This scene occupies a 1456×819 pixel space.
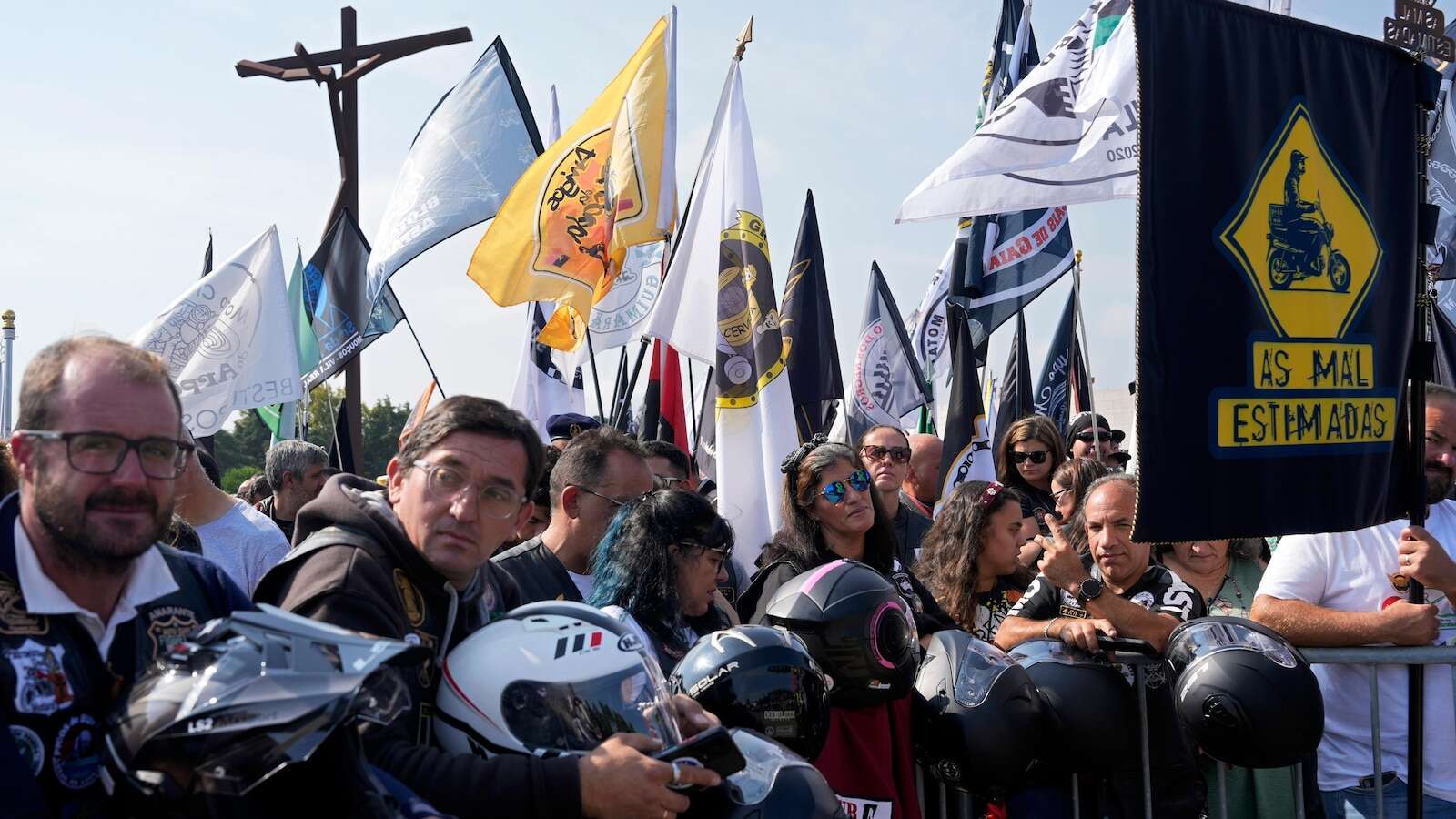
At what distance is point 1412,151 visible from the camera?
16.3 feet

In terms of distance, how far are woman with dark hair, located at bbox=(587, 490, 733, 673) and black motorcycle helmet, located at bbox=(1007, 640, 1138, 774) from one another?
135 centimetres

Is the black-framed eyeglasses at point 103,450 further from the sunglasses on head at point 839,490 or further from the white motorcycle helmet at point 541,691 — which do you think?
the sunglasses on head at point 839,490

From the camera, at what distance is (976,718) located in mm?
4660

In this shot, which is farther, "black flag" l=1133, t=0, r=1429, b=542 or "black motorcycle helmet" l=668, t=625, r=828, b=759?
"black flag" l=1133, t=0, r=1429, b=542

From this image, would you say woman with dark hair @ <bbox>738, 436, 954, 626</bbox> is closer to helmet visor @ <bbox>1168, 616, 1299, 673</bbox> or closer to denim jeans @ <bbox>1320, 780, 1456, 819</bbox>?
helmet visor @ <bbox>1168, 616, 1299, 673</bbox>

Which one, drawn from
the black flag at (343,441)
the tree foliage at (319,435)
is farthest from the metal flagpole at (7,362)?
the tree foliage at (319,435)

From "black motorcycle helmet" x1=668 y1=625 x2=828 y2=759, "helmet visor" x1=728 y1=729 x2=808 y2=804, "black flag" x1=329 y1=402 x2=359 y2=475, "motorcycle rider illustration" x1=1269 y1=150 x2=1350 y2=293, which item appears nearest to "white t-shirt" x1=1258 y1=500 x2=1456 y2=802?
"motorcycle rider illustration" x1=1269 y1=150 x2=1350 y2=293

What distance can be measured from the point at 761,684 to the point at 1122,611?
5.76 ft

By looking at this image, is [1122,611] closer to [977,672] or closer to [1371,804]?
[977,672]

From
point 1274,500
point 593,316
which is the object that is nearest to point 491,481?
point 1274,500

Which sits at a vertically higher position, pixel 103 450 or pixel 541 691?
pixel 103 450

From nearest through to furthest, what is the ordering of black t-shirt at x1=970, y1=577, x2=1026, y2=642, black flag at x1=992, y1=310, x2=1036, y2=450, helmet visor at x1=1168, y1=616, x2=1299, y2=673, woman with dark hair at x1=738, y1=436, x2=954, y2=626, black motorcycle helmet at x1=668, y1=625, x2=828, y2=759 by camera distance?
1. black motorcycle helmet at x1=668, y1=625, x2=828, y2=759
2. helmet visor at x1=1168, y1=616, x2=1299, y2=673
3. woman with dark hair at x1=738, y1=436, x2=954, y2=626
4. black t-shirt at x1=970, y1=577, x2=1026, y2=642
5. black flag at x1=992, y1=310, x2=1036, y2=450

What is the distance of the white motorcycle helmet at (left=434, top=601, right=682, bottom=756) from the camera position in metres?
2.99

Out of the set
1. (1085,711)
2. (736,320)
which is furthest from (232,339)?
(1085,711)
